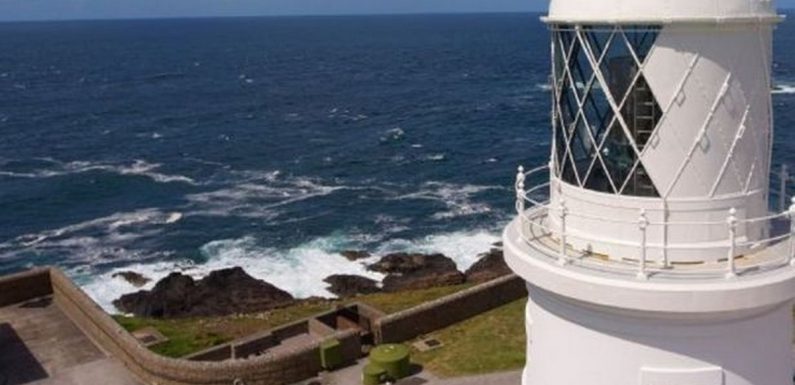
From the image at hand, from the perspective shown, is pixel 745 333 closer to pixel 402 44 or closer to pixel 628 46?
pixel 628 46

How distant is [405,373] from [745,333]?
12832mm

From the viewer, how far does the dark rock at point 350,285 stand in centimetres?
3262

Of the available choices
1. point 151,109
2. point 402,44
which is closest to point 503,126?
point 151,109

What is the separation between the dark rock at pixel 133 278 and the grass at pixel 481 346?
60.9 feet

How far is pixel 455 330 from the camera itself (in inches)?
837

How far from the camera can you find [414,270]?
3466 cm

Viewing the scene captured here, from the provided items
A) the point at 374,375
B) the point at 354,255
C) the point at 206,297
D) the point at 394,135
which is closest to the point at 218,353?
the point at 374,375

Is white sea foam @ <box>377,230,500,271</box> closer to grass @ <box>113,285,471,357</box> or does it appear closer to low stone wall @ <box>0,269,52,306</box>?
grass @ <box>113,285,471,357</box>

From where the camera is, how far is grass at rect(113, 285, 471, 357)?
23.0 meters

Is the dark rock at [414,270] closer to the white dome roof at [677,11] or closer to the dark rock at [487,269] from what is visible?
the dark rock at [487,269]

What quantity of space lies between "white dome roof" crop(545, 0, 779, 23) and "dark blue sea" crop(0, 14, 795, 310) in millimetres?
27974

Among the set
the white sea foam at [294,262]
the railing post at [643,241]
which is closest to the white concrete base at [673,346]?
the railing post at [643,241]

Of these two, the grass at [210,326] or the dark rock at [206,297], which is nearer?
the grass at [210,326]

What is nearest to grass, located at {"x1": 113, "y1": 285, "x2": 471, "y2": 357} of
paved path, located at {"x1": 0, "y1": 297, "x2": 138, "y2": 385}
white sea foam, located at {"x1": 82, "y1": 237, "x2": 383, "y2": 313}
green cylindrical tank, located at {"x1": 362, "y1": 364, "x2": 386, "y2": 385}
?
paved path, located at {"x1": 0, "y1": 297, "x2": 138, "y2": 385}
